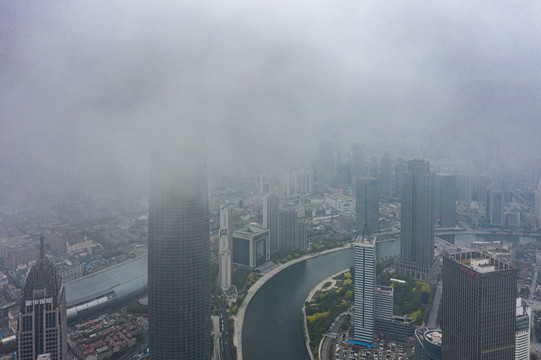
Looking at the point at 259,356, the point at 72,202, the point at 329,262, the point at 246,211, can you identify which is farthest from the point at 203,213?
the point at 246,211

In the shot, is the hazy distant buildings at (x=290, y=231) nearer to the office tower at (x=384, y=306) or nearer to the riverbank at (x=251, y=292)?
the riverbank at (x=251, y=292)

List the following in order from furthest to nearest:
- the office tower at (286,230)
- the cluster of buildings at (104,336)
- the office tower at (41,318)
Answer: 1. the office tower at (286,230)
2. the cluster of buildings at (104,336)
3. the office tower at (41,318)

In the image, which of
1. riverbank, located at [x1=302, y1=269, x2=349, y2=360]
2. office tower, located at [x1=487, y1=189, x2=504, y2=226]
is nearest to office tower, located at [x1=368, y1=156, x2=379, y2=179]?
office tower, located at [x1=487, y1=189, x2=504, y2=226]

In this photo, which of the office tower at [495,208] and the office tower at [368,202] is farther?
the office tower at [368,202]

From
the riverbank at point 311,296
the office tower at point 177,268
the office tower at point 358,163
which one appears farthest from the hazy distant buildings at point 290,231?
the office tower at point 177,268

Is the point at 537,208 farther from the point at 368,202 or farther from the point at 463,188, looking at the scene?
the point at 368,202

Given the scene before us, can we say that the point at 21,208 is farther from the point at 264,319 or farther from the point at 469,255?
the point at 469,255

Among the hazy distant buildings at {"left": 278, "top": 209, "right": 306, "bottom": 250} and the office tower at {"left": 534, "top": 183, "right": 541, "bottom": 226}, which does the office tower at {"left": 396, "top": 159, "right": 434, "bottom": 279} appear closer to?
the hazy distant buildings at {"left": 278, "top": 209, "right": 306, "bottom": 250}
